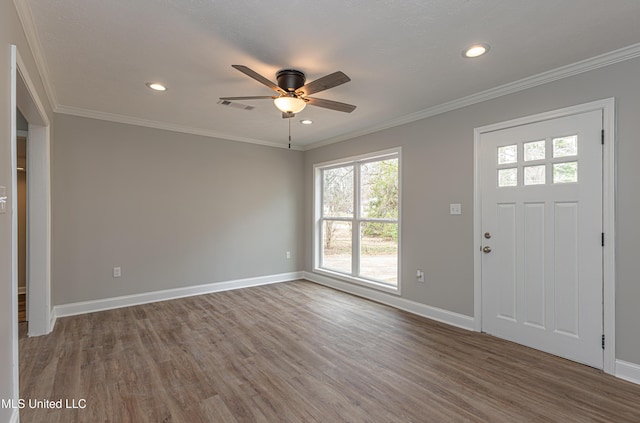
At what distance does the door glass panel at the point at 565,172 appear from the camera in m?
2.72

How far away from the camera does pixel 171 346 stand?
301 cm

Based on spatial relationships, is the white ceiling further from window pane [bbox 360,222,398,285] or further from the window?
window pane [bbox 360,222,398,285]

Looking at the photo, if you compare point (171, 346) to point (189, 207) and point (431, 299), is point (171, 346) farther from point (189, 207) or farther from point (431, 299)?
point (431, 299)

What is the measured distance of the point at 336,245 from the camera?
5.58 m

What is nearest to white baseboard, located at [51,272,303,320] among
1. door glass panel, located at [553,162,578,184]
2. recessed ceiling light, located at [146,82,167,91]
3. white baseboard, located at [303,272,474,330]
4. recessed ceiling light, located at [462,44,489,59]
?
white baseboard, located at [303,272,474,330]

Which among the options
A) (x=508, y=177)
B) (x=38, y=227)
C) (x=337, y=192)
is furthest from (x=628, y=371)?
(x=38, y=227)

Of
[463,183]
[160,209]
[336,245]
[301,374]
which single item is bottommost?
[301,374]

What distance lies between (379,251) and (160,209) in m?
3.33

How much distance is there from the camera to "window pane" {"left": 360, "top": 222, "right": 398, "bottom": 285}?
4.49 m

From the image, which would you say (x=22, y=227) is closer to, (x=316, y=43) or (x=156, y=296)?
(x=156, y=296)

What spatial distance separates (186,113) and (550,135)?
13.4ft

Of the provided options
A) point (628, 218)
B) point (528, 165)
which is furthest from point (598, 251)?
point (528, 165)

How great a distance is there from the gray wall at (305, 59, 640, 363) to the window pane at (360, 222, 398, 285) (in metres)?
0.31

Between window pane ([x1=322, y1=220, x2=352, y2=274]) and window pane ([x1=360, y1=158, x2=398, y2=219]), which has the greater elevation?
window pane ([x1=360, y1=158, x2=398, y2=219])
